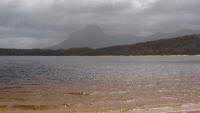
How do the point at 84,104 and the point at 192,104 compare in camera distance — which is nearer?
the point at 192,104

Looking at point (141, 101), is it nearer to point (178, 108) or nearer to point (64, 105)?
point (178, 108)

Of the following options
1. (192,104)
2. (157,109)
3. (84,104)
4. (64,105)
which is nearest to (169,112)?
(157,109)

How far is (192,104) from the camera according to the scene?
16984 millimetres

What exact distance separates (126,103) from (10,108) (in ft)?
28.6

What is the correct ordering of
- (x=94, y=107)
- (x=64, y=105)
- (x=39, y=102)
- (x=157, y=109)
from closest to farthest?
1. (x=157, y=109)
2. (x=94, y=107)
3. (x=64, y=105)
4. (x=39, y=102)

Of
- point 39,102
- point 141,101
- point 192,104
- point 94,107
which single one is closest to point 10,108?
point 39,102

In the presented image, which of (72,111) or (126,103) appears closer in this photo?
(72,111)

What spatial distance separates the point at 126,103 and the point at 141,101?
60.8 inches

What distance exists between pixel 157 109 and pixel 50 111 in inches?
288

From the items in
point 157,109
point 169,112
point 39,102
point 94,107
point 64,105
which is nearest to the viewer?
point 169,112

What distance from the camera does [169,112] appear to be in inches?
560

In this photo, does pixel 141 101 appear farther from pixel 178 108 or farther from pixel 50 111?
pixel 50 111

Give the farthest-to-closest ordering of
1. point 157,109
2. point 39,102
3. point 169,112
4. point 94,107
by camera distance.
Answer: point 39,102
point 94,107
point 157,109
point 169,112

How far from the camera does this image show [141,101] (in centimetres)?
1892
